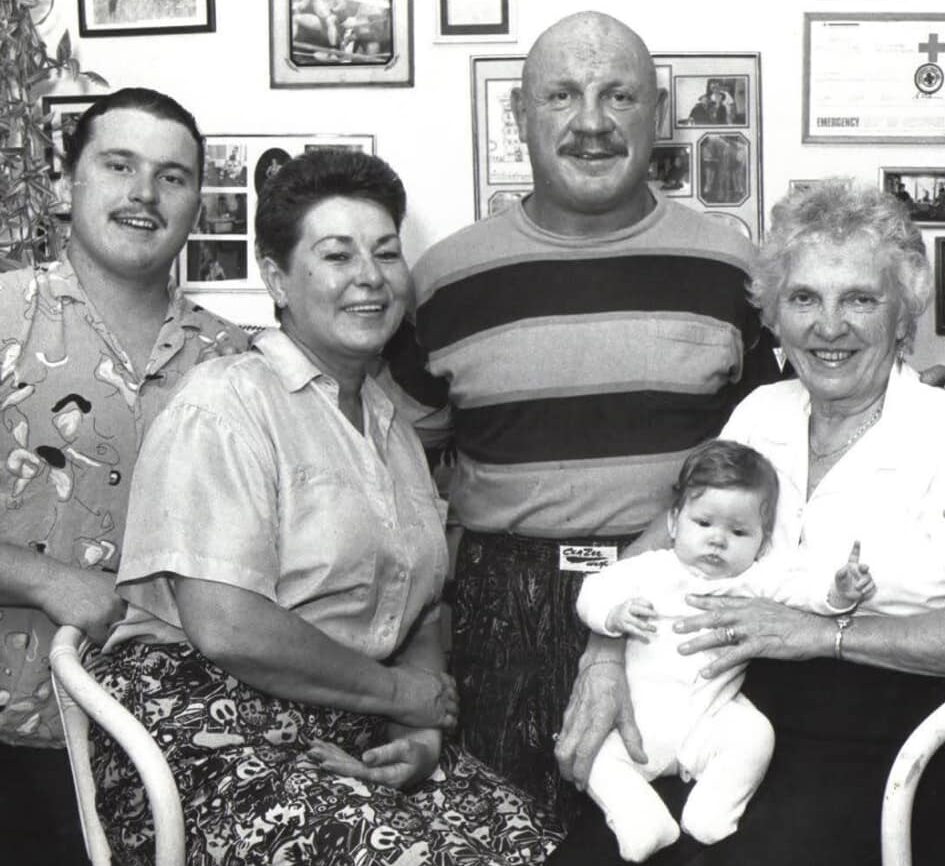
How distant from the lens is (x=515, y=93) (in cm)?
258

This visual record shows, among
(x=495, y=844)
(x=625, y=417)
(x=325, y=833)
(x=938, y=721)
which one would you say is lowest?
(x=495, y=844)

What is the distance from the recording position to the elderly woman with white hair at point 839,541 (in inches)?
73.0

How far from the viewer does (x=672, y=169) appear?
291cm

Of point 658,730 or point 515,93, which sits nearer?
point 658,730

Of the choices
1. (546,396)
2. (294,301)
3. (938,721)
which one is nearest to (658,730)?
(938,721)

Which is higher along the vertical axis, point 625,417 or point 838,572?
point 625,417

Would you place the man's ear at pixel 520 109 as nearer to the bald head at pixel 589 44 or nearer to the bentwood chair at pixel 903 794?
the bald head at pixel 589 44

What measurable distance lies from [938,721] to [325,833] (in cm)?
82

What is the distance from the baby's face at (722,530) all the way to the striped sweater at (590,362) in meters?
0.36

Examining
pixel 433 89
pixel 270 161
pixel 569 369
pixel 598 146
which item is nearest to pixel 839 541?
pixel 569 369

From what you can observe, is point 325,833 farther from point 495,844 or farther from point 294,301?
point 294,301

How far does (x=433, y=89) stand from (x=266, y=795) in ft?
5.60

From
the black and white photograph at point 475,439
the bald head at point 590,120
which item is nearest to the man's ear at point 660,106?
the black and white photograph at point 475,439

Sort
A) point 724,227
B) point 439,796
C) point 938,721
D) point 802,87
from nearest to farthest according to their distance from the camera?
point 938,721 → point 439,796 → point 724,227 → point 802,87
